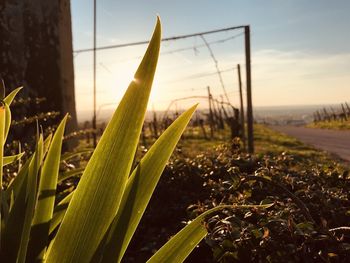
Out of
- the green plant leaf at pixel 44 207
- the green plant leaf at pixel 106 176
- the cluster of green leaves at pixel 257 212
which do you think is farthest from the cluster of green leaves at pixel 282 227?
the green plant leaf at pixel 106 176

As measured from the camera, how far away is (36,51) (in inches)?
163

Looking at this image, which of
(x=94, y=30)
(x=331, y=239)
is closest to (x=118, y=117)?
(x=331, y=239)

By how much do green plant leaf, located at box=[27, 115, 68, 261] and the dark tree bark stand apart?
3.07m

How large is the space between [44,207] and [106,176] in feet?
1.06

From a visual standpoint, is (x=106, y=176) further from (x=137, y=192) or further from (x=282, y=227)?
(x=282, y=227)

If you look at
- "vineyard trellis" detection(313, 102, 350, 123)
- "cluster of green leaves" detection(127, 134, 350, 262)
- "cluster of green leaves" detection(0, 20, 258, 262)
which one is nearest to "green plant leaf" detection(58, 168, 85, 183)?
"cluster of green leaves" detection(127, 134, 350, 262)

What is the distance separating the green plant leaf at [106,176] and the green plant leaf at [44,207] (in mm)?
222

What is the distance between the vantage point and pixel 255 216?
163 centimetres

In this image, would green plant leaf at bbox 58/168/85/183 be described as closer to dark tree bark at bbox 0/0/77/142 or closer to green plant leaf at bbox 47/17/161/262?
green plant leaf at bbox 47/17/161/262

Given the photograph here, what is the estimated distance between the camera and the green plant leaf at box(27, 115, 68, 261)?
1.04m

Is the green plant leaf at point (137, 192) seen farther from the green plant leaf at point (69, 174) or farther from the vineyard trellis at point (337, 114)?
the vineyard trellis at point (337, 114)

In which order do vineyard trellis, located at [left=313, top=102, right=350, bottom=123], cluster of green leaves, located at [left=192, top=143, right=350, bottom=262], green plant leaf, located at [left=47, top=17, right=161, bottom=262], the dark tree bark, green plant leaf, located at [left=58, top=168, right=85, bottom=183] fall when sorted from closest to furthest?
green plant leaf, located at [left=47, top=17, right=161, bottom=262] < cluster of green leaves, located at [left=192, top=143, right=350, bottom=262] < green plant leaf, located at [left=58, top=168, right=85, bottom=183] < the dark tree bark < vineyard trellis, located at [left=313, top=102, right=350, bottom=123]

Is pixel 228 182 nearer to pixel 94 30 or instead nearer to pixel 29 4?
pixel 29 4

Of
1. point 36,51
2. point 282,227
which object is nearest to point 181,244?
point 282,227
